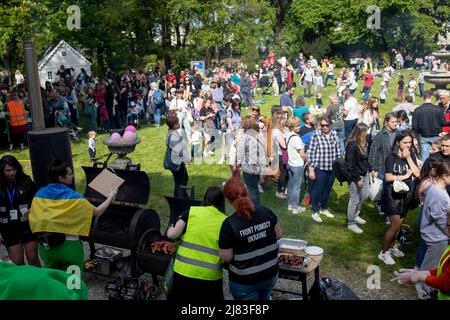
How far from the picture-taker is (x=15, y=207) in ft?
17.5

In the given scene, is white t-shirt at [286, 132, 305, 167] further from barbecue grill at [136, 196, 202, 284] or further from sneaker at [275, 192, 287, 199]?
barbecue grill at [136, 196, 202, 284]

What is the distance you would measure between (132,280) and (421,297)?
3.47 metres

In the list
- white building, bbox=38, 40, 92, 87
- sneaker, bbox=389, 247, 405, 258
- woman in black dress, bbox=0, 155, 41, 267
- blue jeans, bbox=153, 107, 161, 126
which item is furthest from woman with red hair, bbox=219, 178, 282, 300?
white building, bbox=38, 40, 92, 87

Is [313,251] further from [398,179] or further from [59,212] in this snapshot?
[59,212]

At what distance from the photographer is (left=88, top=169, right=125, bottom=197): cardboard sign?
19.9 ft

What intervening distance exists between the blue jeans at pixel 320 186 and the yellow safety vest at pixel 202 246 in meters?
4.11

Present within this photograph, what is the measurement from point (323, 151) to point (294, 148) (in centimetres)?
54

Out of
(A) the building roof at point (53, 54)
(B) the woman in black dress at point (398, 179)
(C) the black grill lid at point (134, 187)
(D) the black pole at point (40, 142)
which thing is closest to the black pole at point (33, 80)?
(D) the black pole at point (40, 142)

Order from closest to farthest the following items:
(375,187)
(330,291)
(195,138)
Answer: (330,291)
(375,187)
(195,138)

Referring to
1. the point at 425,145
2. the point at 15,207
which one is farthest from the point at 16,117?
the point at 425,145

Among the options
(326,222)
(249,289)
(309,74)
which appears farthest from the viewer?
(309,74)

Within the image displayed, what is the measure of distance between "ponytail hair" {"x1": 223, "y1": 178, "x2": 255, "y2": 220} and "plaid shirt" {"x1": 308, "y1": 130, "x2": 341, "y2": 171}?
385 centimetres
